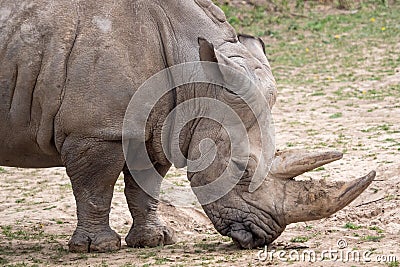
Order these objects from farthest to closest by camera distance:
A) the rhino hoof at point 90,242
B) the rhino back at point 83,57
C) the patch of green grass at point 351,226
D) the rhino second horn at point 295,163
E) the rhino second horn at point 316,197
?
the patch of green grass at point 351,226 < the rhino hoof at point 90,242 < the rhino back at point 83,57 < the rhino second horn at point 295,163 < the rhino second horn at point 316,197

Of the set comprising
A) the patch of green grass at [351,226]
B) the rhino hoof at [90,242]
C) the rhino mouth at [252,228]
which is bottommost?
the rhino hoof at [90,242]

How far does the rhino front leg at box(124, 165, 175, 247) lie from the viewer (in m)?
8.23

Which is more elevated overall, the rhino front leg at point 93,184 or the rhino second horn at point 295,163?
the rhino second horn at point 295,163

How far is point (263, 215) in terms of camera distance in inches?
287

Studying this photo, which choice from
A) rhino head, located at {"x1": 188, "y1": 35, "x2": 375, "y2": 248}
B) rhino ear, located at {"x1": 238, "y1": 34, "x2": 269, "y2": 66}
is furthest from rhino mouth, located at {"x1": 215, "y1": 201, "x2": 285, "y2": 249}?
rhino ear, located at {"x1": 238, "y1": 34, "x2": 269, "y2": 66}

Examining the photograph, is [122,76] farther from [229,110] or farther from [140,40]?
[229,110]

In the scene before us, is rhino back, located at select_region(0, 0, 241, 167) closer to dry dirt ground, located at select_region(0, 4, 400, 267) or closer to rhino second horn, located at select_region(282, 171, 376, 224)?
dry dirt ground, located at select_region(0, 4, 400, 267)

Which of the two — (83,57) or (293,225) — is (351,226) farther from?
(83,57)

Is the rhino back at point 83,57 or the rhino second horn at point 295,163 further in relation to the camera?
the rhino back at point 83,57

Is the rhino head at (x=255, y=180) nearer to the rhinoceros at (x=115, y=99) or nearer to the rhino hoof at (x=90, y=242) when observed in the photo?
the rhinoceros at (x=115, y=99)

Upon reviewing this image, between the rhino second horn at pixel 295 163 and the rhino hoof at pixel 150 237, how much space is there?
1.41 metres

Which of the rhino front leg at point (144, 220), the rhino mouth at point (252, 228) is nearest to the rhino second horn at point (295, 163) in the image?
the rhino mouth at point (252, 228)

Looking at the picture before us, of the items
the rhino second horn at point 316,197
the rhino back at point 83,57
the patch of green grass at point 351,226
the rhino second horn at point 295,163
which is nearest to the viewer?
the rhino second horn at point 316,197

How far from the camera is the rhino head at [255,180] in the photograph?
7.24 m
